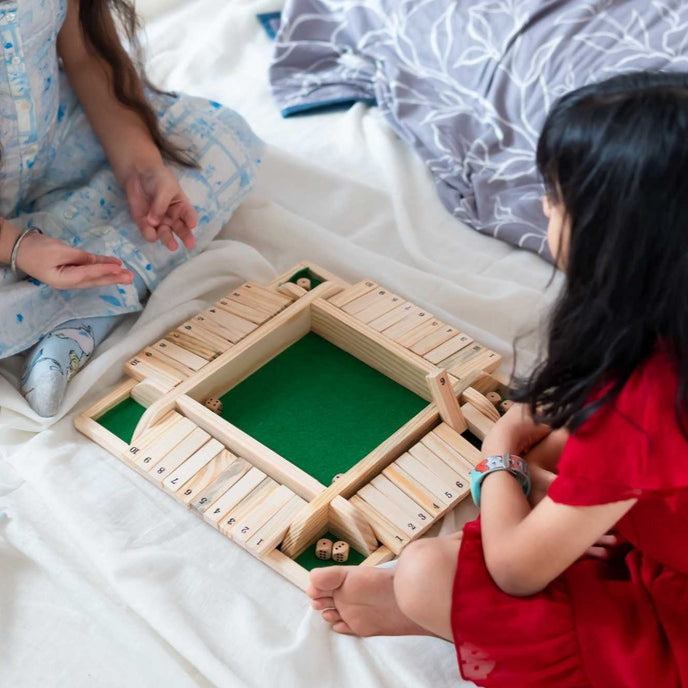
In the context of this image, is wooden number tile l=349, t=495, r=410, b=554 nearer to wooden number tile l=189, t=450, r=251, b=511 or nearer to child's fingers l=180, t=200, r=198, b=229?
wooden number tile l=189, t=450, r=251, b=511

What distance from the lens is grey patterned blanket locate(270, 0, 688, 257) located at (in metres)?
1.45

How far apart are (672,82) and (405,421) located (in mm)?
570

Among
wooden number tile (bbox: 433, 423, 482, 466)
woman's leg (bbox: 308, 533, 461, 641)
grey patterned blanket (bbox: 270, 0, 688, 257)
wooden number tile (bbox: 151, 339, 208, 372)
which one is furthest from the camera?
grey patterned blanket (bbox: 270, 0, 688, 257)

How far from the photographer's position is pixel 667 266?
71 centimetres

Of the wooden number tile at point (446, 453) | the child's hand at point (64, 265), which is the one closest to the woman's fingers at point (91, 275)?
the child's hand at point (64, 265)

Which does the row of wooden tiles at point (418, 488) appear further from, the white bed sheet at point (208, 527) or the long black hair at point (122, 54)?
the long black hair at point (122, 54)

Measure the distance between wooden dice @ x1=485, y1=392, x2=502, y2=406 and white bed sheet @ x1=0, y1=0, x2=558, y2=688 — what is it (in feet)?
0.30

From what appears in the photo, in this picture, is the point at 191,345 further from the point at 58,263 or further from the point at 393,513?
the point at 393,513

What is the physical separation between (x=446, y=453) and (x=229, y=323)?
0.34 m

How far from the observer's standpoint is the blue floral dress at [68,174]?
1194mm

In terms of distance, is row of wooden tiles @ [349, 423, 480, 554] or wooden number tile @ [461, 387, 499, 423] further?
wooden number tile @ [461, 387, 499, 423]

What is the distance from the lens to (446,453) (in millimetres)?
1114

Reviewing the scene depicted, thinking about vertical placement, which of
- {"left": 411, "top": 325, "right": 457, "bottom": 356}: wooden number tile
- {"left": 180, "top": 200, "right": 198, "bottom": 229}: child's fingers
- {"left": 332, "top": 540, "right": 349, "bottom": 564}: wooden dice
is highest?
{"left": 180, "top": 200, "right": 198, "bottom": 229}: child's fingers

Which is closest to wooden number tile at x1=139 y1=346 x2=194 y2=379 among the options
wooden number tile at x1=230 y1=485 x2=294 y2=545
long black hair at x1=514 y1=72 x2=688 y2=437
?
wooden number tile at x1=230 y1=485 x2=294 y2=545
